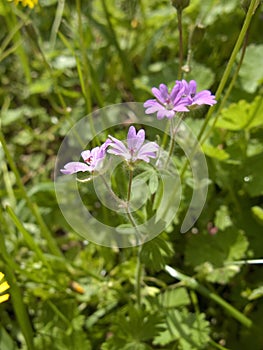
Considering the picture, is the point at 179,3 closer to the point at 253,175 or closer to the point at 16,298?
the point at 253,175

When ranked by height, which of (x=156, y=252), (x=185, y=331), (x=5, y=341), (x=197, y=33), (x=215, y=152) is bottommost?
(x=185, y=331)

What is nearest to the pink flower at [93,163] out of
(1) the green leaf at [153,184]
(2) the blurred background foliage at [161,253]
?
(1) the green leaf at [153,184]

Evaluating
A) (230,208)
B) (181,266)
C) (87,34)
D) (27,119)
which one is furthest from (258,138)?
(27,119)

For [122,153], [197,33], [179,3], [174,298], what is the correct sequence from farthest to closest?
[174,298] → [197,33] → [179,3] → [122,153]

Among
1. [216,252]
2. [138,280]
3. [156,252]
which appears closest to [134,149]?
[156,252]

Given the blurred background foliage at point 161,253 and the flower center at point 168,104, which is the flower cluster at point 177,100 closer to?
the flower center at point 168,104

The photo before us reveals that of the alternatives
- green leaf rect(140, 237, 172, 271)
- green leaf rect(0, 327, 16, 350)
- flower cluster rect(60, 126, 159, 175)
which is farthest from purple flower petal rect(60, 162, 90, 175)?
green leaf rect(0, 327, 16, 350)

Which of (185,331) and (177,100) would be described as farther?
(185,331)

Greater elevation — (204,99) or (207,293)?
(204,99)

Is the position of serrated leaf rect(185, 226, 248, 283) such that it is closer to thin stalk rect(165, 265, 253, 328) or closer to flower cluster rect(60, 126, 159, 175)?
thin stalk rect(165, 265, 253, 328)

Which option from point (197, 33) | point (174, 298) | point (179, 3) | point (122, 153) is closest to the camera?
point (122, 153)
